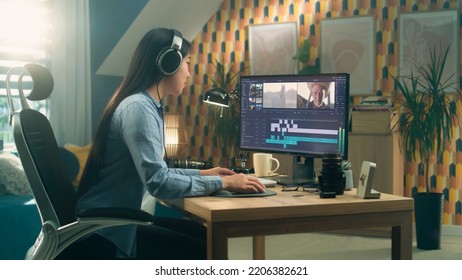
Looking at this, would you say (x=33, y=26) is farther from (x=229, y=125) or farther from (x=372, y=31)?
(x=372, y=31)

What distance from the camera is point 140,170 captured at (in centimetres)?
190

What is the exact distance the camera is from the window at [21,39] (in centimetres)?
457

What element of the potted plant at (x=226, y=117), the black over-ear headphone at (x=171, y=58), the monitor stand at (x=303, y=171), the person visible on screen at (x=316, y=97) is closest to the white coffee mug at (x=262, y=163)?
the monitor stand at (x=303, y=171)

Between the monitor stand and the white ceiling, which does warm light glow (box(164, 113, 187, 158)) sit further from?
the monitor stand

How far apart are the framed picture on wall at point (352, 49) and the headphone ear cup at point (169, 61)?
11.0 ft

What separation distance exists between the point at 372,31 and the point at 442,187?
4.67 feet

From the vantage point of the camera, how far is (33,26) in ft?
15.8

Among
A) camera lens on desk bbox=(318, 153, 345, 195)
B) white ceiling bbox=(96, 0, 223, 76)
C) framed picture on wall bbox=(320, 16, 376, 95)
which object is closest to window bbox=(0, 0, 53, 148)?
white ceiling bbox=(96, 0, 223, 76)

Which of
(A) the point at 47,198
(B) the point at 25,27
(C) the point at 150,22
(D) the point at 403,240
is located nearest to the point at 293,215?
(D) the point at 403,240

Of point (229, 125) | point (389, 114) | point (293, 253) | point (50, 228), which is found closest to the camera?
point (50, 228)

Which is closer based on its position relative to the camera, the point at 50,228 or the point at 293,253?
the point at 50,228

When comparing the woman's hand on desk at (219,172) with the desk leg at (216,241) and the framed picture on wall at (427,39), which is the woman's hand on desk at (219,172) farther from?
the framed picture on wall at (427,39)

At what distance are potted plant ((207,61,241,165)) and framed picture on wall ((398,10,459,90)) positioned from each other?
4.74 ft
